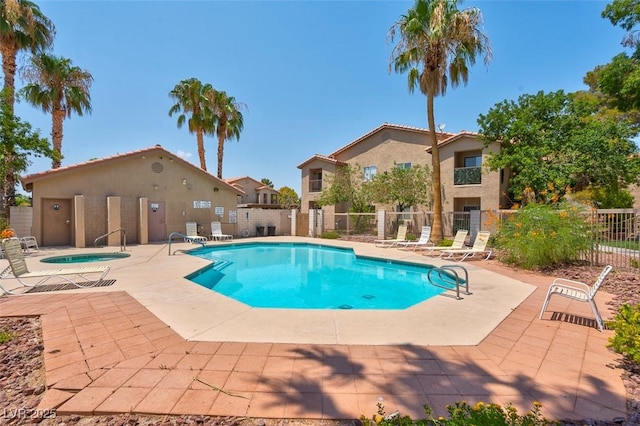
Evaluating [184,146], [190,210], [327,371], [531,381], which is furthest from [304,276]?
[184,146]

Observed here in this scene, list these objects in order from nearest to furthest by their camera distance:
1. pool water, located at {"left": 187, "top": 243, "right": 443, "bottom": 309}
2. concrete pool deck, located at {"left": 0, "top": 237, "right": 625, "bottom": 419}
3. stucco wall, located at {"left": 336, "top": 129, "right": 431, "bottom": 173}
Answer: concrete pool deck, located at {"left": 0, "top": 237, "right": 625, "bottom": 419}
pool water, located at {"left": 187, "top": 243, "right": 443, "bottom": 309}
stucco wall, located at {"left": 336, "top": 129, "right": 431, "bottom": 173}

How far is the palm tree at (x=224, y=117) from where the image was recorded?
23.6 meters

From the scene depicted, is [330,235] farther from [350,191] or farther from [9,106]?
[9,106]

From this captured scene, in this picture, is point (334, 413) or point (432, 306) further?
point (432, 306)

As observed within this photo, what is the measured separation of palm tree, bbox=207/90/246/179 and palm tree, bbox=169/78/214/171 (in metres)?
0.60

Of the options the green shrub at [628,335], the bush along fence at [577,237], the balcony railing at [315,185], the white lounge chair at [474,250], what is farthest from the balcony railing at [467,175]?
the green shrub at [628,335]

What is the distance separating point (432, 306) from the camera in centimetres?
570

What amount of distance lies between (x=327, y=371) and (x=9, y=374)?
141 inches

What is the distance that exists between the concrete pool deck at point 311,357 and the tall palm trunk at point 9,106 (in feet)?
42.2

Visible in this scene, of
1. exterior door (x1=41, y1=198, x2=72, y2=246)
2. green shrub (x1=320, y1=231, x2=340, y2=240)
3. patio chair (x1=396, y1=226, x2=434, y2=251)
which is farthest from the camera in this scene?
green shrub (x1=320, y1=231, x2=340, y2=240)

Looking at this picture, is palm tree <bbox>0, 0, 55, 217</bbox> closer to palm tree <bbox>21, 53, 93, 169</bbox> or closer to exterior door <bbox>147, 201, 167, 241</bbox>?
palm tree <bbox>21, 53, 93, 169</bbox>

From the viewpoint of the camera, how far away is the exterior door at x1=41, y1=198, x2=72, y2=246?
1422cm

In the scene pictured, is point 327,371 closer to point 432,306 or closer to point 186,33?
point 432,306

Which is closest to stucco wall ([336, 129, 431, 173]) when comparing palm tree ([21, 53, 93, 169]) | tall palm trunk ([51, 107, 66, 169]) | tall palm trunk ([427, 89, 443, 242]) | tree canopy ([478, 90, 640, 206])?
tree canopy ([478, 90, 640, 206])
